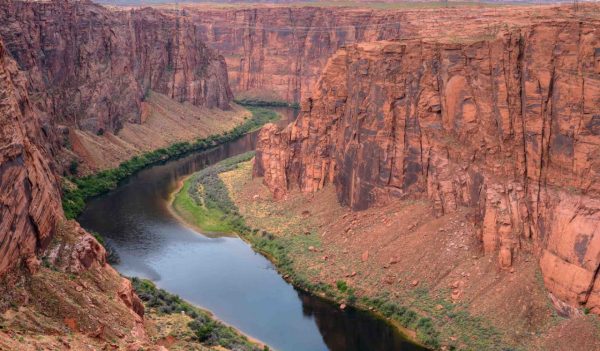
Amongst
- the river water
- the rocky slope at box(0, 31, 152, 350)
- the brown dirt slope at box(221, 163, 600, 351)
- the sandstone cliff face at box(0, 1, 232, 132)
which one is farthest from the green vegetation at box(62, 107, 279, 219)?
the rocky slope at box(0, 31, 152, 350)

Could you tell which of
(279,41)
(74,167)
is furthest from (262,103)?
(74,167)

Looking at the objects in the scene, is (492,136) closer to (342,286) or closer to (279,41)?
(342,286)

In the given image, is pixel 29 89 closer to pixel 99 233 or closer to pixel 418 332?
pixel 99 233

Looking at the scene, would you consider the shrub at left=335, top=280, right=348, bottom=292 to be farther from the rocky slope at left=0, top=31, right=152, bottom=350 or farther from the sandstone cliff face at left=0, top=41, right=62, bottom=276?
the sandstone cliff face at left=0, top=41, right=62, bottom=276

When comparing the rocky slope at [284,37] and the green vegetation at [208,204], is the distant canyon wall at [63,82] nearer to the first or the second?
the green vegetation at [208,204]

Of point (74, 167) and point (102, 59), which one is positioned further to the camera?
point (102, 59)

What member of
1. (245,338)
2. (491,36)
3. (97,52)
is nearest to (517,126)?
(491,36)
